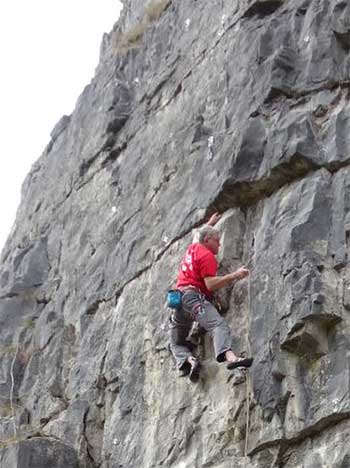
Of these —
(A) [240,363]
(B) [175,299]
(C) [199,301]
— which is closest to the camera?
(A) [240,363]

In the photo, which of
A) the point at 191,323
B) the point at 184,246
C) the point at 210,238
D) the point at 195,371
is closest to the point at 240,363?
the point at 195,371

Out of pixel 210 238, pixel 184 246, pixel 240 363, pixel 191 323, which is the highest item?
pixel 184 246

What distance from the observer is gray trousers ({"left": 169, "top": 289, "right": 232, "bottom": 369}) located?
12172 mm

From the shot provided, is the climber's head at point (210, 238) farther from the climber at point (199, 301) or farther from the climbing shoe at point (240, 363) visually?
the climbing shoe at point (240, 363)

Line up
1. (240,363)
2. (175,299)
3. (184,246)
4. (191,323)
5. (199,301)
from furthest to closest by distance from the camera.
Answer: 1. (184,246)
2. (191,323)
3. (175,299)
4. (199,301)
5. (240,363)

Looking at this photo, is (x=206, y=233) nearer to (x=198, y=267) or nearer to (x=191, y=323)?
(x=198, y=267)

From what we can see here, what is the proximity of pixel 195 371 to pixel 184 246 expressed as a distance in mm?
2260

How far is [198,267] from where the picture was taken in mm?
12805

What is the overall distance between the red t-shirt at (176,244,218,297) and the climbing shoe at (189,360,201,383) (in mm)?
849

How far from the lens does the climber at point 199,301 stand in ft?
40.7

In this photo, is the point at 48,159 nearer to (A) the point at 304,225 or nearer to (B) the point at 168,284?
→ (B) the point at 168,284

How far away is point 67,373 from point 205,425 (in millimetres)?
5049

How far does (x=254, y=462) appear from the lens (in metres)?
11.4

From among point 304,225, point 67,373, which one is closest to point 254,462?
point 304,225
